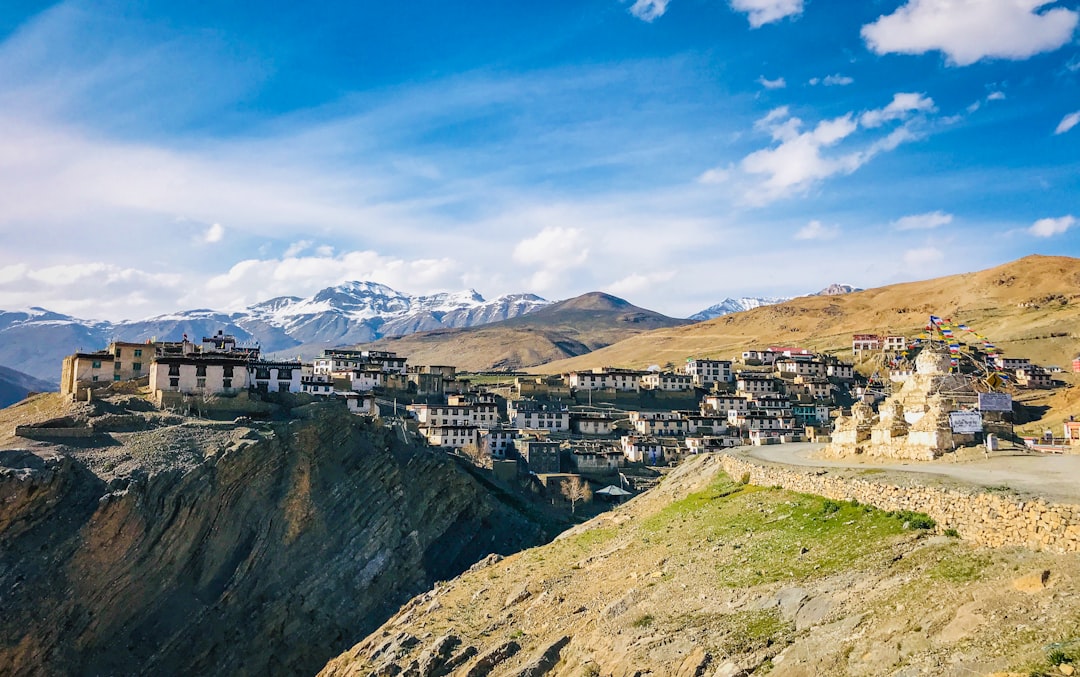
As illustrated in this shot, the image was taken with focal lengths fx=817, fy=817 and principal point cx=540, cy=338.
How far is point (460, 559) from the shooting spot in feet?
177

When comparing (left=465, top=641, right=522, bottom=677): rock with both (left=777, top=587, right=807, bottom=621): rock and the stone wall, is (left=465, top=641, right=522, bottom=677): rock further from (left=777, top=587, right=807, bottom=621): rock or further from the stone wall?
the stone wall

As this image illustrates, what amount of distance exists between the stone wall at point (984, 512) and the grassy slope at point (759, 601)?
562mm

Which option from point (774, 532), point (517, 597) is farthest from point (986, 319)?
point (517, 597)

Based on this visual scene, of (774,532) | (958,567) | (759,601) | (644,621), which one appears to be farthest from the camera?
(774,532)

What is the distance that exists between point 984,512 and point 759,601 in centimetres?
552

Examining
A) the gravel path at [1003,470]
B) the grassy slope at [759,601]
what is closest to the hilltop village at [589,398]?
the gravel path at [1003,470]

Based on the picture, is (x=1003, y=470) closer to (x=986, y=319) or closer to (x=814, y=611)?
(x=814, y=611)

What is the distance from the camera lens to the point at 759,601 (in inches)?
767

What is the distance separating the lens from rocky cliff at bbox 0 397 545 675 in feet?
130

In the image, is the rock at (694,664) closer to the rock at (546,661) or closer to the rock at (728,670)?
the rock at (728,670)

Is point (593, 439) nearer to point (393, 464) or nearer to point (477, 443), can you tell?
point (477, 443)

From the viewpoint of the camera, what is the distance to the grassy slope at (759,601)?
14242 mm

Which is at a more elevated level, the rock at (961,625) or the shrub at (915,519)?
the shrub at (915,519)

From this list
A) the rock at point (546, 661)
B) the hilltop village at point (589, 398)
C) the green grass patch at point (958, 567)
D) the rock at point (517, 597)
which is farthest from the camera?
the hilltop village at point (589, 398)
